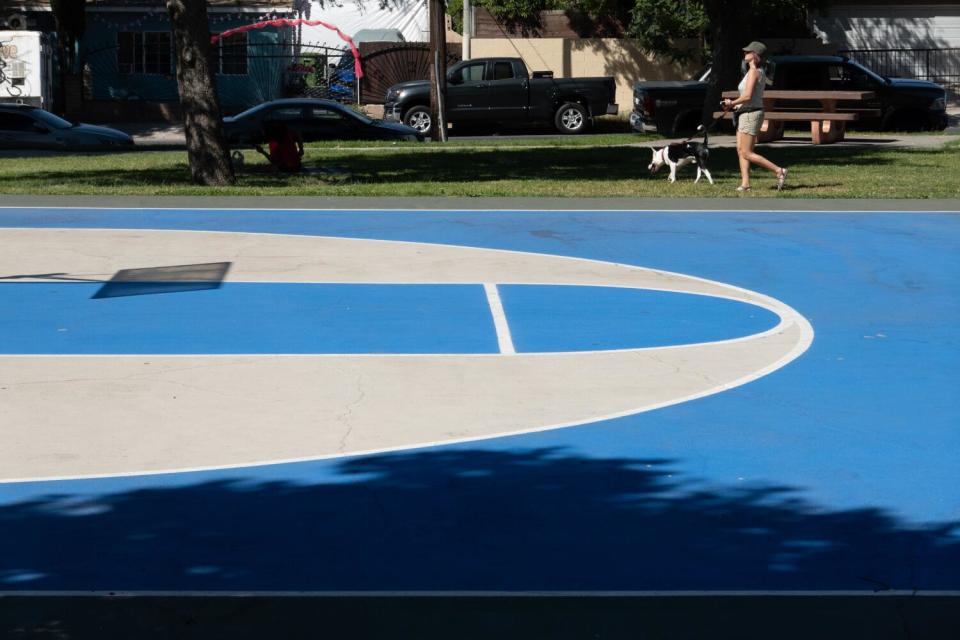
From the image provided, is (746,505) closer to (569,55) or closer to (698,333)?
(698,333)

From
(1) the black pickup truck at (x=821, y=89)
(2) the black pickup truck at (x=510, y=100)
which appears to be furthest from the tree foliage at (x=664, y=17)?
(1) the black pickup truck at (x=821, y=89)

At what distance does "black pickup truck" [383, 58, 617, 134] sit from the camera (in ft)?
121

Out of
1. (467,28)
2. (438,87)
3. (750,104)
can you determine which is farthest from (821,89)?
(750,104)

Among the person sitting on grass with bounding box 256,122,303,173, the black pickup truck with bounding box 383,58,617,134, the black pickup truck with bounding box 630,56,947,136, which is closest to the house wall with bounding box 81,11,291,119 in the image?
the black pickup truck with bounding box 383,58,617,134

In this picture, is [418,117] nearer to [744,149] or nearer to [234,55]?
[234,55]

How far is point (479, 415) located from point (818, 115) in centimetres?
2215

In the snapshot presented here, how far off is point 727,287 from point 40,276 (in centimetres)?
621

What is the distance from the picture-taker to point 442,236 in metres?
16.2

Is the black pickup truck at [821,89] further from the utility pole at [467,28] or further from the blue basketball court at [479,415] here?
the blue basketball court at [479,415]

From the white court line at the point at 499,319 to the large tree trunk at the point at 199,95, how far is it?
9.17 metres

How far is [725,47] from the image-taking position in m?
32.5

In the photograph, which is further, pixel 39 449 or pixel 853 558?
pixel 39 449

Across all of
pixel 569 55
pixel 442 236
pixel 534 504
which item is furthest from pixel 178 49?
pixel 569 55

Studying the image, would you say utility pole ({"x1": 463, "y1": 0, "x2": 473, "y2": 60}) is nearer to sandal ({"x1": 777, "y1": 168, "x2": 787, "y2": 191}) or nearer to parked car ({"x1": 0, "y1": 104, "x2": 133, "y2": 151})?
parked car ({"x1": 0, "y1": 104, "x2": 133, "y2": 151})
